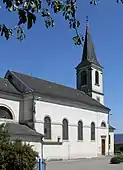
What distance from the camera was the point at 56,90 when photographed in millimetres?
44312

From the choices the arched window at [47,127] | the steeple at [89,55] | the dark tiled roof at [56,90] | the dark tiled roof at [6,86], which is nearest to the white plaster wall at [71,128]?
the arched window at [47,127]

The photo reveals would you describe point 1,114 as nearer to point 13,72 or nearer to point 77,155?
point 13,72

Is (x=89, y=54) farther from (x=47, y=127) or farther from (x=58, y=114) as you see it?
(x=47, y=127)

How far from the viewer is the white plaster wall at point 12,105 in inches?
1413

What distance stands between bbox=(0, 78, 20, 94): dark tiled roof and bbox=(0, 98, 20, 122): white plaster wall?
121 cm

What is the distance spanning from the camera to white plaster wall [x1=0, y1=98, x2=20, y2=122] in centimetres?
3588

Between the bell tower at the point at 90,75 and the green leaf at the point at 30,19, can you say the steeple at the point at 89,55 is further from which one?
the green leaf at the point at 30,19

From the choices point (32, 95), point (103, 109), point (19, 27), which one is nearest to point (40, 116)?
point (32, 95)

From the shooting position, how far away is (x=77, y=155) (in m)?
42.2

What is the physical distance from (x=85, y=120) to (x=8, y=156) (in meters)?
31.4

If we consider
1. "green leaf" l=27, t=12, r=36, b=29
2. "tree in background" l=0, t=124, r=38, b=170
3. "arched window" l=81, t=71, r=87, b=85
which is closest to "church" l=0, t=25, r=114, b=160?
"arched window" l=81, t=71, r=87, b=85

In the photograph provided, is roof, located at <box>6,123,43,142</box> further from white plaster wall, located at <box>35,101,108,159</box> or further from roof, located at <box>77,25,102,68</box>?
roof, located at <box>77,25,102,68</box>

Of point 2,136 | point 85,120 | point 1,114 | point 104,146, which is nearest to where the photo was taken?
point 2,136

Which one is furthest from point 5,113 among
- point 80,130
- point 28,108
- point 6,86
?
point 80,130
